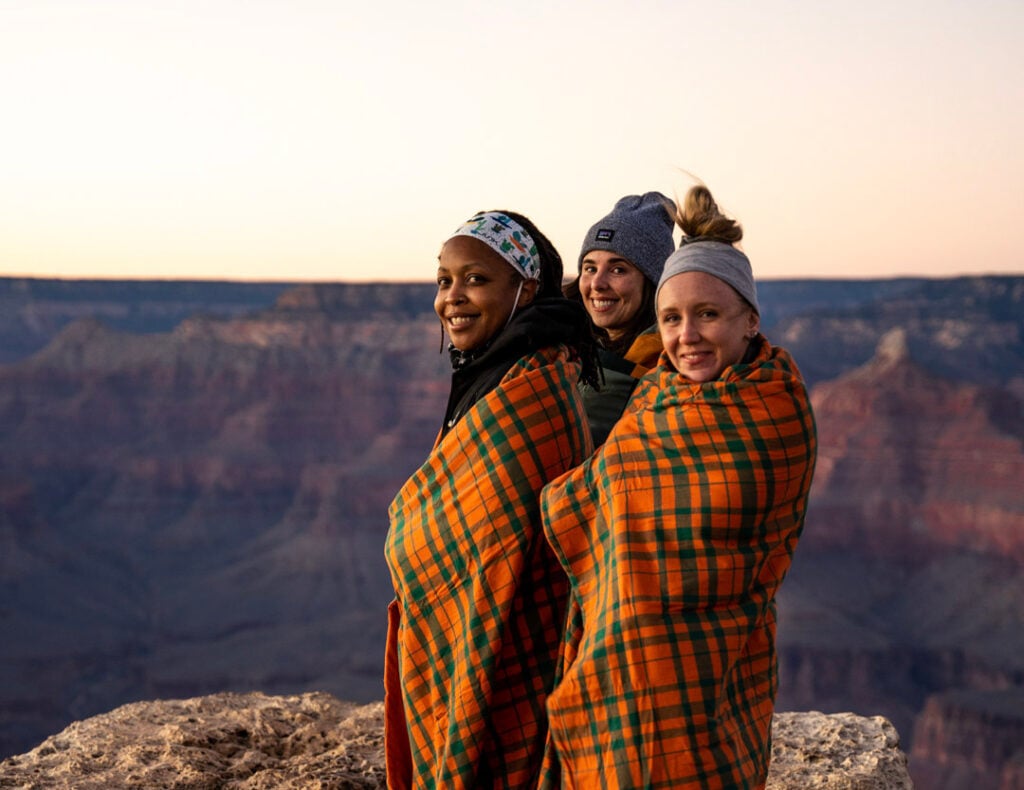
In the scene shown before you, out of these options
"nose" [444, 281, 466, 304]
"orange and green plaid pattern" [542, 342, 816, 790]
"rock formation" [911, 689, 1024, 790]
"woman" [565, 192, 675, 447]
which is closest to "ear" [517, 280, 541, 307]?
"nose" [444, 281, 466, 304]

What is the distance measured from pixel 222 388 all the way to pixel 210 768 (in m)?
53.0

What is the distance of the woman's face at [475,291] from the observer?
9.45ft

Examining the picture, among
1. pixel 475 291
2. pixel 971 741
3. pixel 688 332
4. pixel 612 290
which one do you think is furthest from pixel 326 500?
pixel 688 332

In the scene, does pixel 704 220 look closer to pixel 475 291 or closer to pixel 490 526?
pixel 475 291

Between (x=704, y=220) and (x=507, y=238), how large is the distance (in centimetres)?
53

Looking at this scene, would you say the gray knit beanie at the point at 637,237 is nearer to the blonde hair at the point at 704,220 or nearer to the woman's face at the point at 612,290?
the woman's face at the point at 612,290

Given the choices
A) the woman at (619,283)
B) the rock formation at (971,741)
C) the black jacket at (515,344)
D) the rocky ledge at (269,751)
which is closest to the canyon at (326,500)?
the rock formation at (971,741)

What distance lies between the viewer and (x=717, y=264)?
2.54 m

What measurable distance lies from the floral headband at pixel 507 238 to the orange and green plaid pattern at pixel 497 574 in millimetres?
252

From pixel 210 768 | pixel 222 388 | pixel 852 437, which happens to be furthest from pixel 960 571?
pixel 210 768

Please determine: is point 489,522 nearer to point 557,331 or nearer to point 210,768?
point 557,331

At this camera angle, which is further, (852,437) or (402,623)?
(852,437)

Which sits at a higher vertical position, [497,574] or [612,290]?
[612,290]

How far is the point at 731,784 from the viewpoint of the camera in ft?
8.24
